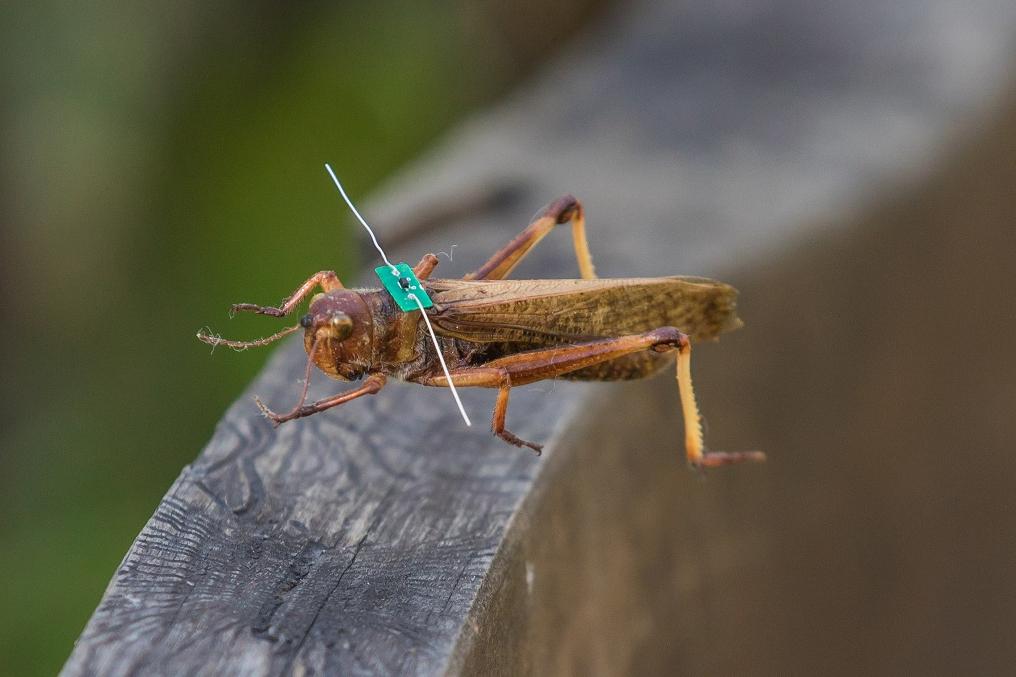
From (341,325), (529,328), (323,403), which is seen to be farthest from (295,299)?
(529,328)

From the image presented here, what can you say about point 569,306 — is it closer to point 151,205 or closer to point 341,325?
point 341,325

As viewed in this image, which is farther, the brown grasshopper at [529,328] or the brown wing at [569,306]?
the brown wing at [569,306]

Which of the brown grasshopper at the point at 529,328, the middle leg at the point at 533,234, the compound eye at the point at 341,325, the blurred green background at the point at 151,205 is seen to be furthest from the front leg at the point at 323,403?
the blurred green background at the point at 151,205

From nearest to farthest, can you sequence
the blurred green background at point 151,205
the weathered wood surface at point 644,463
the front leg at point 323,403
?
the weathered wood surface at point 644,463, the front leg at point 323,403, the blurred green background at point 151,205

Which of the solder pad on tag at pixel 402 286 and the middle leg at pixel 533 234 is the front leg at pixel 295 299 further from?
the middle leg at pixel 533 234

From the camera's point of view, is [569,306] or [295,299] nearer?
[295,299]

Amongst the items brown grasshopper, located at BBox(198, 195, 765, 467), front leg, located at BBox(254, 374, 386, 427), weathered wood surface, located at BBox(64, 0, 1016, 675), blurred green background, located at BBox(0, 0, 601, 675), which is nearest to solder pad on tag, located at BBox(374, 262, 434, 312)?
brown grasshopper, located at BBox(198, 195, 765, 467)

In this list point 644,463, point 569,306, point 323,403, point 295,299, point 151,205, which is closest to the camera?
point 323,403

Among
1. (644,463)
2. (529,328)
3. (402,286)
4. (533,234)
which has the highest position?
(402,286)
